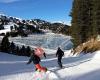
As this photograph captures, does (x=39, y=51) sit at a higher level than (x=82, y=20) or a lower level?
higher

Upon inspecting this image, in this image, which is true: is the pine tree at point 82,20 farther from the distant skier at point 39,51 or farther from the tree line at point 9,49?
the distant skier at point 39,51

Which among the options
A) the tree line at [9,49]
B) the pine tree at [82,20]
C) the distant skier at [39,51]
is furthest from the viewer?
the tree line at [9,49]

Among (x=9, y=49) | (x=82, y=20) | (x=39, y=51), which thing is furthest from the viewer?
(x=9, y=49)

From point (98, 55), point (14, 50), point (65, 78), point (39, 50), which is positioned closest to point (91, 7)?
point (98, 55)

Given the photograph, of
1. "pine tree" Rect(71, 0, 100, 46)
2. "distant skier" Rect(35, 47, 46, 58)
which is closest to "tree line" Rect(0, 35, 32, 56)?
"pine tree" Rect(71, 0, 100, 46)

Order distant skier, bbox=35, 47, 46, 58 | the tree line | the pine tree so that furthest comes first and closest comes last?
1. the tree line
2. the pine tree
3. distant skier, bbox=35, 47, 46, 58

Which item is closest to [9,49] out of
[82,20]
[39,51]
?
[82,20]

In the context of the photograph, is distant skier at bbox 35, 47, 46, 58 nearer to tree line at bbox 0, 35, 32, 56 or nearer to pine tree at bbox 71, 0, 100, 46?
pine tree at bbox 71, 0, 100, 46

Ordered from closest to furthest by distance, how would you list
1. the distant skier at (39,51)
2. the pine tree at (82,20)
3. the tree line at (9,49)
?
the distant skier at (39,51)
the pine tree at (82,20)
the tree line at (9,49)

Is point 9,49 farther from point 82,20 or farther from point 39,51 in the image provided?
point 39,51

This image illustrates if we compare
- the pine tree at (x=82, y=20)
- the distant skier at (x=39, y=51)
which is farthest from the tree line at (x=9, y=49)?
the distant skier at (x=39, y=51)

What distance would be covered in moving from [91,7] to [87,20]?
396 centimetres

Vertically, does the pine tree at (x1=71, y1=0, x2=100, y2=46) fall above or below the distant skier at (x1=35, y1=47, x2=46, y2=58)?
below

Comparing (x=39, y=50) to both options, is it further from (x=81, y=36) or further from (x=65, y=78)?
(x=81, y=36)
